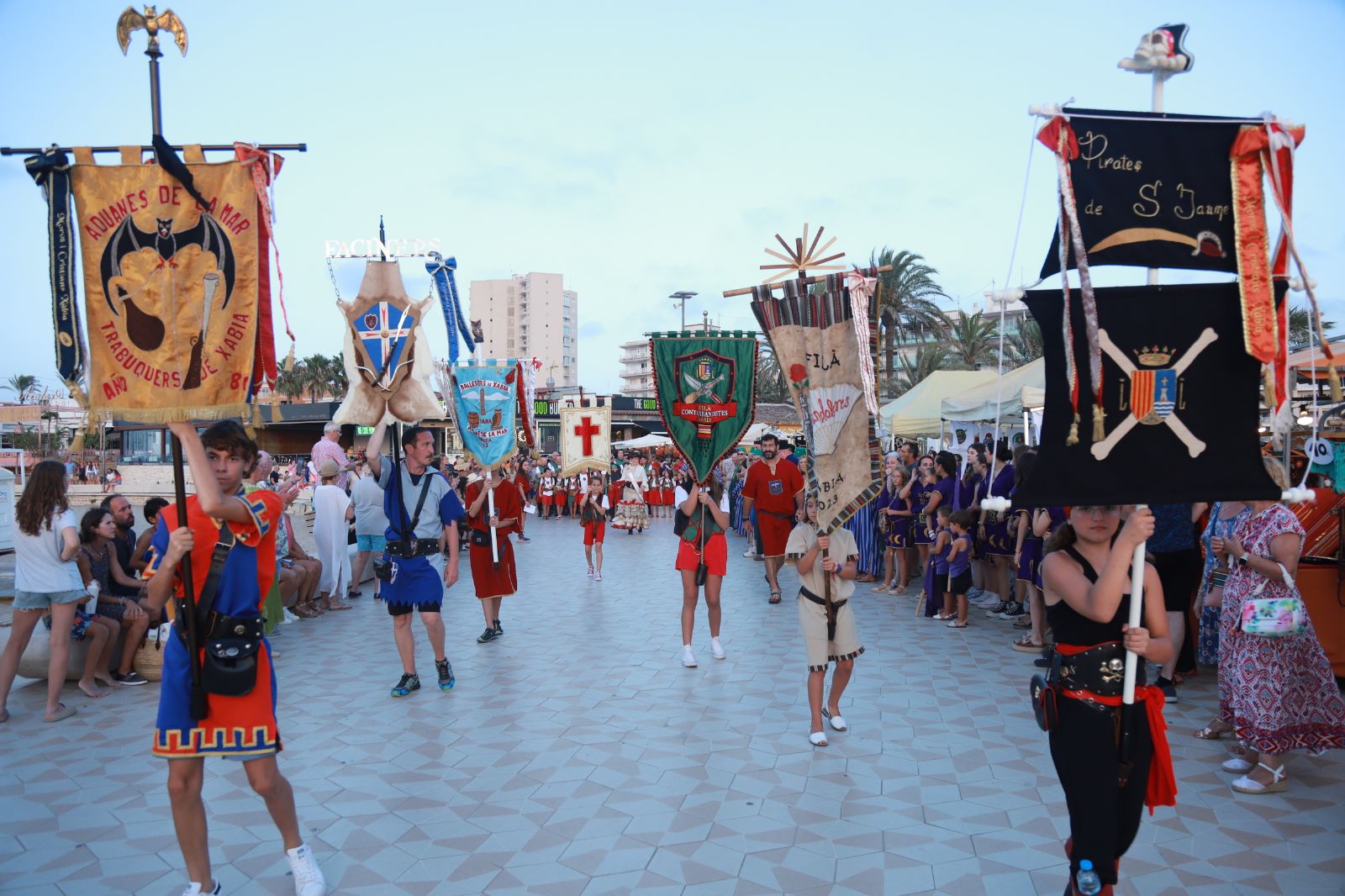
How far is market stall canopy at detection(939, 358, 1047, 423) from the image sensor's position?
10.7 metres

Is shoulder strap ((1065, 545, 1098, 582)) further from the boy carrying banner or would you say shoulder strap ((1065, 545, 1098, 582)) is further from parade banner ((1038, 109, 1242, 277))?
the boy carrying banner

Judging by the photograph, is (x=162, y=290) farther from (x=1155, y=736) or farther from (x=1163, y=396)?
(x=1155, y=736)

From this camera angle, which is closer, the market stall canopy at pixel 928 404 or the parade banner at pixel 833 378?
the parade banner at pixel 833 378

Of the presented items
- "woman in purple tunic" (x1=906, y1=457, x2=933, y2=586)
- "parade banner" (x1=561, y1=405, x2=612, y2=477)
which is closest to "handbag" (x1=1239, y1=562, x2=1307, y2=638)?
"woman in purple tunic" (x1=906, y1=457, x2=933, y2=586)

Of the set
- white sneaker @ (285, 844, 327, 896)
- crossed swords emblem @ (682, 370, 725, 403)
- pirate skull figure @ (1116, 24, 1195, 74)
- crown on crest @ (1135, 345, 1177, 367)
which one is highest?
pirate skull figure @ (1116, 24, 1195, 74)

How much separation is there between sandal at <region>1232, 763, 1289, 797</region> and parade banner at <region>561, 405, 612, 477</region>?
8.48 metres

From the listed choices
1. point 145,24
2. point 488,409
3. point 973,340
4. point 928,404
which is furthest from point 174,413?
point 973,340

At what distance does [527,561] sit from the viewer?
14.9 metres

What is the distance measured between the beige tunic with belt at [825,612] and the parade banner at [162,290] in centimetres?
342

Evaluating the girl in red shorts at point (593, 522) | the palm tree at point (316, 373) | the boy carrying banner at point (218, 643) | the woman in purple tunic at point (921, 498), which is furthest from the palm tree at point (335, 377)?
the boy carrying banner at point (218, 643)

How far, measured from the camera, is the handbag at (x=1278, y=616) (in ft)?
14.5

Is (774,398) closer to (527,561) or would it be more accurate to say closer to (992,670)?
(527,561)

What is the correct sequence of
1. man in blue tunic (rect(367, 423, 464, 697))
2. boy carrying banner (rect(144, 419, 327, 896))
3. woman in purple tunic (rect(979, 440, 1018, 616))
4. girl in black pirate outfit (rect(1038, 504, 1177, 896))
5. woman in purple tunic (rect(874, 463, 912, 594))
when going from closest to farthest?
girl in black pirate outfit (rect(1038, 504, 1177, 896)) < boy carrying banner (rect(144, 419, 327, 896)) < man in blue tunic (rect(367, 423, 464, 697)) < woman in purple tunic (rect(979, 440, 1018, 616)) < woman in purple tunic (rect(874, 463, 912, 594))

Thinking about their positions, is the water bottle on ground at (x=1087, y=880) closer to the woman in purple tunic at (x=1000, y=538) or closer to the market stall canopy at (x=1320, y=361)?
the market stall canopy at (x=1320, y=361)
